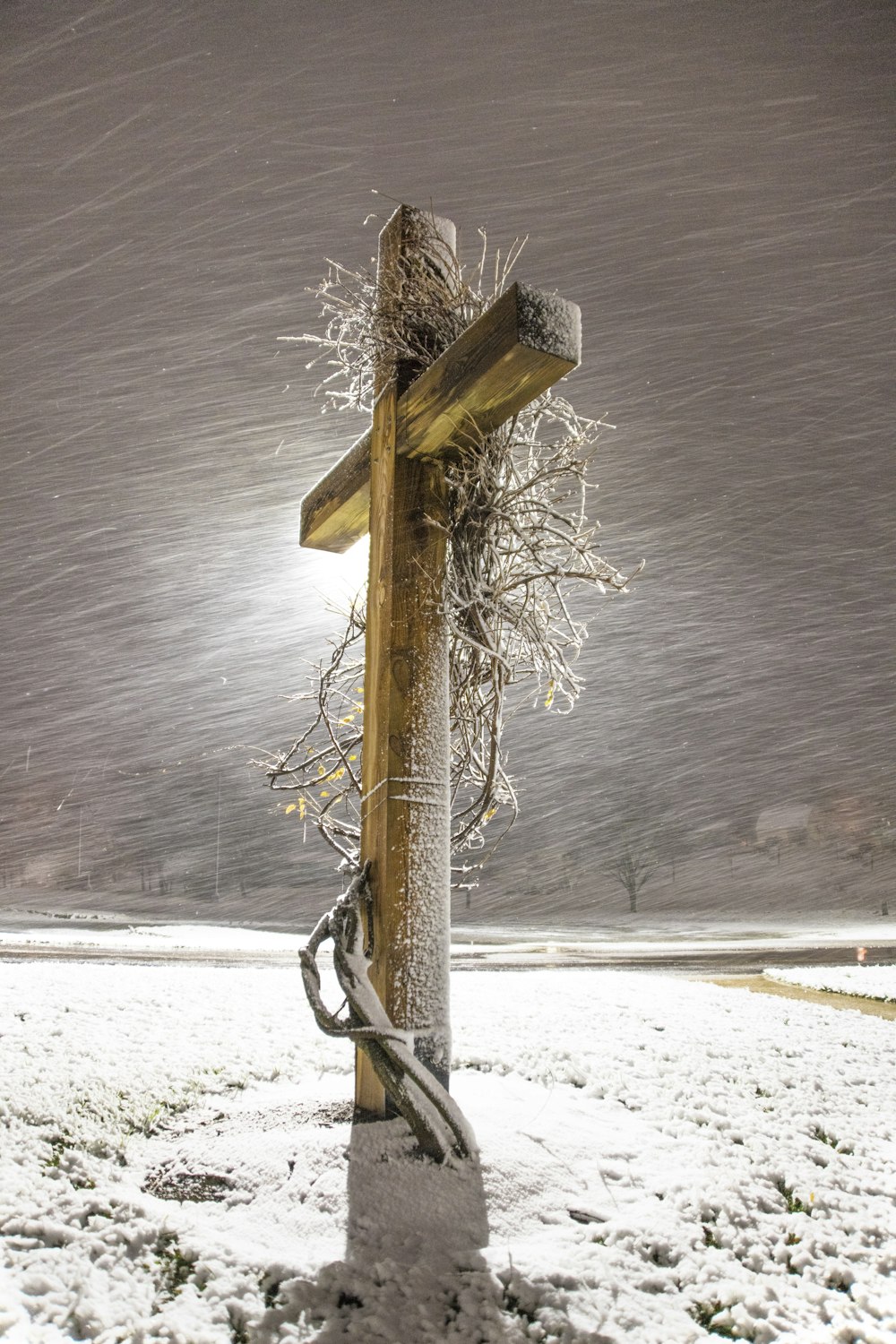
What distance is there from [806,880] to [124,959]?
164 ft

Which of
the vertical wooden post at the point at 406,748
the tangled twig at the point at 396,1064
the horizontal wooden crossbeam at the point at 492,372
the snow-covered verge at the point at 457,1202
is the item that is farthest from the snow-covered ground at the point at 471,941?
the horizontal wooden crossbeam at the point at 492,372

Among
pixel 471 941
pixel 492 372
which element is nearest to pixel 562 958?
pixel 471 941

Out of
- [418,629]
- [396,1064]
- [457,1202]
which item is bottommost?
[457,1202]

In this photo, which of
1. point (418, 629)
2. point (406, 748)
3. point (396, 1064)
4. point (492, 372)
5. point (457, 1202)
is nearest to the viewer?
point (457, 1202)

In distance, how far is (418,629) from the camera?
2693 millimetres

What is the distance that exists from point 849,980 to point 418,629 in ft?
28.6

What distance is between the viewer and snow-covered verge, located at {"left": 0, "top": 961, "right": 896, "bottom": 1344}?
1.67 m

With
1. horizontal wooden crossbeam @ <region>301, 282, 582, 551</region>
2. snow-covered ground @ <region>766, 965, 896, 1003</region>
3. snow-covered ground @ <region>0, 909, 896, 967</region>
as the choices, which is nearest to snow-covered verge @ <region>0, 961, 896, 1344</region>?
horizontal wooden crossbeam @ <region>301, 282, 582, 551</region>

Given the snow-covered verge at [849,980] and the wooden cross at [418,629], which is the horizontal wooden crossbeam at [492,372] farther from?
the snow-covered verge at [849,980]

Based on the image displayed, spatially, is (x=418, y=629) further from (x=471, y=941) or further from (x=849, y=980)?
(x=471, y=941)

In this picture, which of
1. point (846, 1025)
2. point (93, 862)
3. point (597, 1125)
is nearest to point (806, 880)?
point (93, 862)

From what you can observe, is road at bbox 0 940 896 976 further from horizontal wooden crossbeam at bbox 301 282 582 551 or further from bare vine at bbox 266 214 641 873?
horizontal wooden crossbeam at bbox 301 282 582 551

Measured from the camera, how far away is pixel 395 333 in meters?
2.84

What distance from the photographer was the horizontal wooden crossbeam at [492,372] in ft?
7.41
